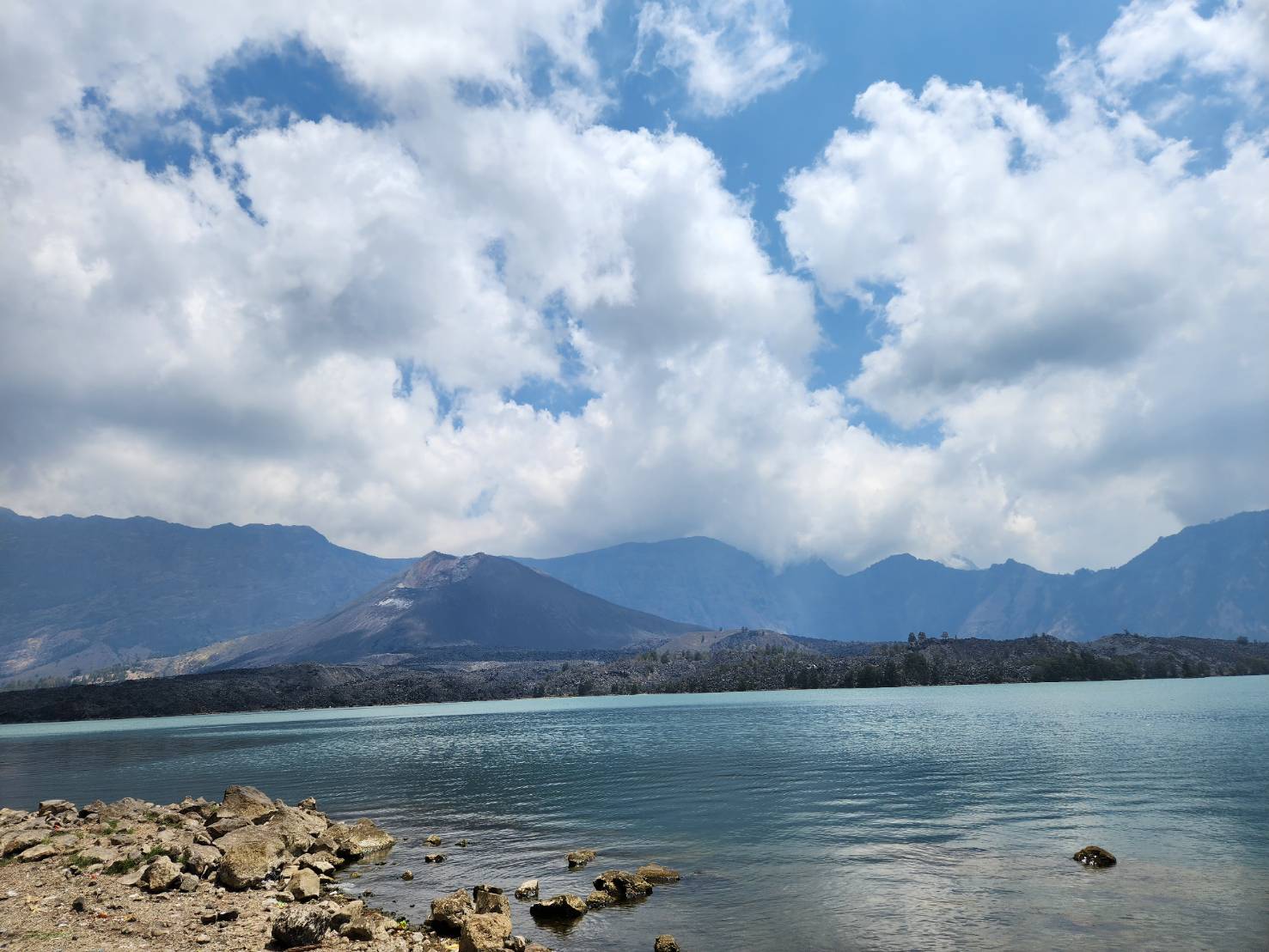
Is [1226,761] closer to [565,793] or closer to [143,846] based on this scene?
[565,793]

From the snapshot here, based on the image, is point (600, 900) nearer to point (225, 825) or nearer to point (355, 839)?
point (355, 839)

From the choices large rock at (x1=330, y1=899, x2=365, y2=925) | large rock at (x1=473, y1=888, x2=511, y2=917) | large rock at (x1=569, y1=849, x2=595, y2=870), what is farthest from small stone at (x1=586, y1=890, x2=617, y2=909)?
large rock at (x1=330, y1=899, x2=365, y2=925)

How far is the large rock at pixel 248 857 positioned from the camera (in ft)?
131

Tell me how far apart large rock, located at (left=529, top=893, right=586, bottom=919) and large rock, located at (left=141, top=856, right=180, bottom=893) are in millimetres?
17858

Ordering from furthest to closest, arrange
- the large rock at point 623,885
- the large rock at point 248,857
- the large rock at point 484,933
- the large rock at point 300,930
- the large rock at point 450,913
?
the large rock at point 248,857, the large rock at point 623,885, the large rock at point 450,913, the large rock at point 300,930, the large rock at point 484,933

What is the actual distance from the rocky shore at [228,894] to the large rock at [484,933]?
5 cm

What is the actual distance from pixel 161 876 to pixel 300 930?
12.7 metres

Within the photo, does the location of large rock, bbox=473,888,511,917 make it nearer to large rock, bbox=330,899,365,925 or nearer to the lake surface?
the lake surface

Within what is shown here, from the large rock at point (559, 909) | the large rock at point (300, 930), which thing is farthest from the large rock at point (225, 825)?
the large rock at point (559, 909)

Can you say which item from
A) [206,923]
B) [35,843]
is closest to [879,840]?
[206,923]

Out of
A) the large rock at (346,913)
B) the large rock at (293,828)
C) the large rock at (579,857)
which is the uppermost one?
the large rock at (346,913)

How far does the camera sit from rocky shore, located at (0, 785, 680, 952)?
97.9 ft

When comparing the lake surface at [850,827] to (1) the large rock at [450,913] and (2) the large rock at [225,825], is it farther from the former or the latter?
(2) the large rock at [225,825]

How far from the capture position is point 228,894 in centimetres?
3825
